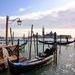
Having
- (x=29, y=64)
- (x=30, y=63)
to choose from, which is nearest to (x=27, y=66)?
(x=29, y=64)

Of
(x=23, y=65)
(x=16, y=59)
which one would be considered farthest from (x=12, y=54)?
(x=23, y=65)

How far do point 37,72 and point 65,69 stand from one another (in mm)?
3174

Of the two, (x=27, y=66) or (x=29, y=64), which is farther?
(x=29, y=64)

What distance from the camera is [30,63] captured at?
2055 cm

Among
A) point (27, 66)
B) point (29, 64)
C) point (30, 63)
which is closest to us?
point (27, 66)

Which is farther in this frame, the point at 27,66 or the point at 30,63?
the point at 30,63

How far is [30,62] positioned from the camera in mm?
20891

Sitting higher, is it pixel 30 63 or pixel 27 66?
pixel 30 63

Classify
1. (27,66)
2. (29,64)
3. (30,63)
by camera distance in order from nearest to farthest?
(27,66)
(29,64)
(30,63)

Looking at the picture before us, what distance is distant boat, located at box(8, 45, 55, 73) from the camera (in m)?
18.8

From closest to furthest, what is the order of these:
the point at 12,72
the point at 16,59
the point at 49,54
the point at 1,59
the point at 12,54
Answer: the point at 12,72 → the point at 1,59 → the point at 16,59 → the point at 12,54 → the point at 49,54

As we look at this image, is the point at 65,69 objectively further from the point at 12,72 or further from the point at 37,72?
the point at 12,72

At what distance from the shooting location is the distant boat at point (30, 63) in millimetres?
18844

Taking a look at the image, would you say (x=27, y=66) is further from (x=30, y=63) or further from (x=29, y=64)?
(x=30, y=63)
